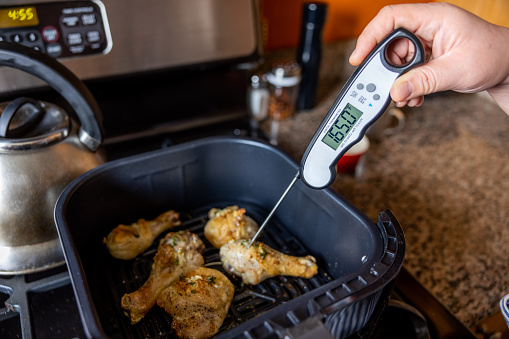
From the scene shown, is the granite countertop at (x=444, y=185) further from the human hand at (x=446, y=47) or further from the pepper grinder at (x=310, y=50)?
the human hand at (x=446, y=47)

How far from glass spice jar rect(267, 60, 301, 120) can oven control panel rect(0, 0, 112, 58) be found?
453mm

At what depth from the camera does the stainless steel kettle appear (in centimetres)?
59

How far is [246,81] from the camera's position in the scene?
3.43 feet

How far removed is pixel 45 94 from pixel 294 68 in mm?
621

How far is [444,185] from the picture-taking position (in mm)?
999

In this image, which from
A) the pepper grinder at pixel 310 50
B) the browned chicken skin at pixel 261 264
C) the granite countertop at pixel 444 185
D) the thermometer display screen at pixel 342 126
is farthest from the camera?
the pepper grinder at pixel 310 50

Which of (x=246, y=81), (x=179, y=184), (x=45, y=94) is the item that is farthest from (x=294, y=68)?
(x=45, y=94)

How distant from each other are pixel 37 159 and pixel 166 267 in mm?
269

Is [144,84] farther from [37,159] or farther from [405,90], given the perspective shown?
[405,90]

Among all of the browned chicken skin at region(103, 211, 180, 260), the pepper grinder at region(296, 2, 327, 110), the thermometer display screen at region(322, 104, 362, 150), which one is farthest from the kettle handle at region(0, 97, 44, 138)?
the pepper grinder at region(296, 2, 327, 110)

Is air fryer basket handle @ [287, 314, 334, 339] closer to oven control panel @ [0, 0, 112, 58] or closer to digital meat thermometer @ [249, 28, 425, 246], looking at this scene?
digital meat thermometer @ [249, 28, 425, 246]

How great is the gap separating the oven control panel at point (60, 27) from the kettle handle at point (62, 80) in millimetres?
194

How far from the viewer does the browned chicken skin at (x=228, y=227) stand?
0.71 meters

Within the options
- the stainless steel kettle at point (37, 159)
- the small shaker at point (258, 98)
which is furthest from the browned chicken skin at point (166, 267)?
the small shaker at point (258, 98)
